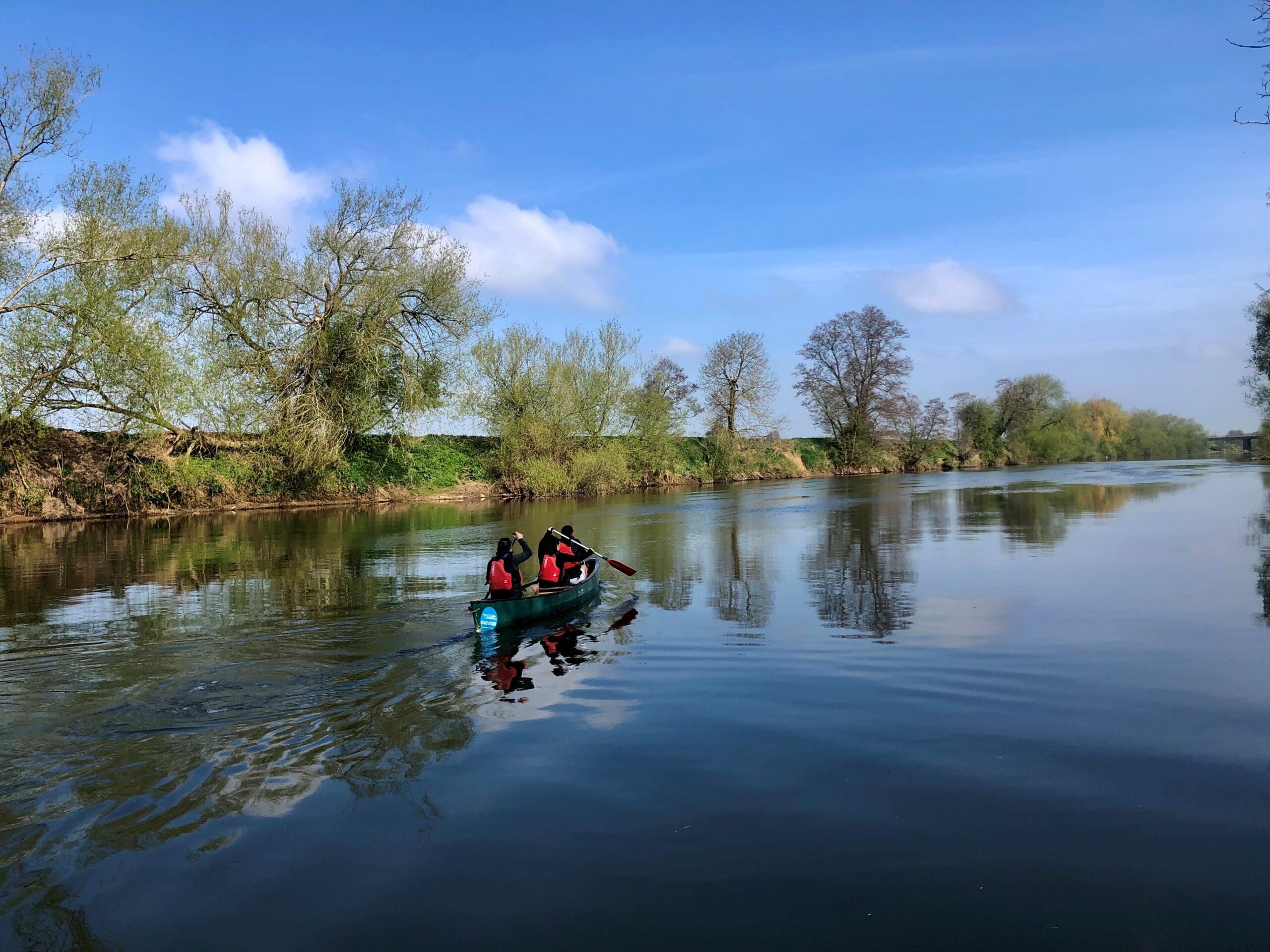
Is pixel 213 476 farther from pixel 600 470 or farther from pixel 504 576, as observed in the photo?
pixel 504 576

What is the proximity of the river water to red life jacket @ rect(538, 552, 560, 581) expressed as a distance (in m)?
0.89

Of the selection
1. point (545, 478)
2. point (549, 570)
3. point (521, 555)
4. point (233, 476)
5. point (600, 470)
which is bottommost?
point (549, 570)

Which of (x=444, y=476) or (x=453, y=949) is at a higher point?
(x=444, y=476)

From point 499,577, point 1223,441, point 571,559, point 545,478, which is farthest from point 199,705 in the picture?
point 1223,441

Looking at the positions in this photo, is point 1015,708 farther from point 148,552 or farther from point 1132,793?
point 148,552

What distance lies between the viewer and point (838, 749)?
5.86m

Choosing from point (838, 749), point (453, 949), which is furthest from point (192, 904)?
point (838, 749)

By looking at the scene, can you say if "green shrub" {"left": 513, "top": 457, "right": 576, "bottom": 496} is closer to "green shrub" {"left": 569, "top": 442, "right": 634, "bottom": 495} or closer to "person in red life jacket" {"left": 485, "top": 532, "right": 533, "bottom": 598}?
"green shrub" {"left": 569, "top": 442, "right": 634, "bottom": 495}

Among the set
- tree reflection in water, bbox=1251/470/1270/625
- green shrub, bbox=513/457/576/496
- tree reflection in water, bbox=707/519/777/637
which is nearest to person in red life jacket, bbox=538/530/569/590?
tree reflection in water, bbox=707/519/777/637

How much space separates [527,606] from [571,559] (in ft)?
8.02

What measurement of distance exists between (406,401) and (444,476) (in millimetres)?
7461

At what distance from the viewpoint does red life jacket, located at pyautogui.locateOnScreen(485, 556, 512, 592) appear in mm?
10594

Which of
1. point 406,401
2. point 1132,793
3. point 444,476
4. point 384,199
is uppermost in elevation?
point 384,199

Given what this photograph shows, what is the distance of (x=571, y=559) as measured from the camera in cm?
1290
